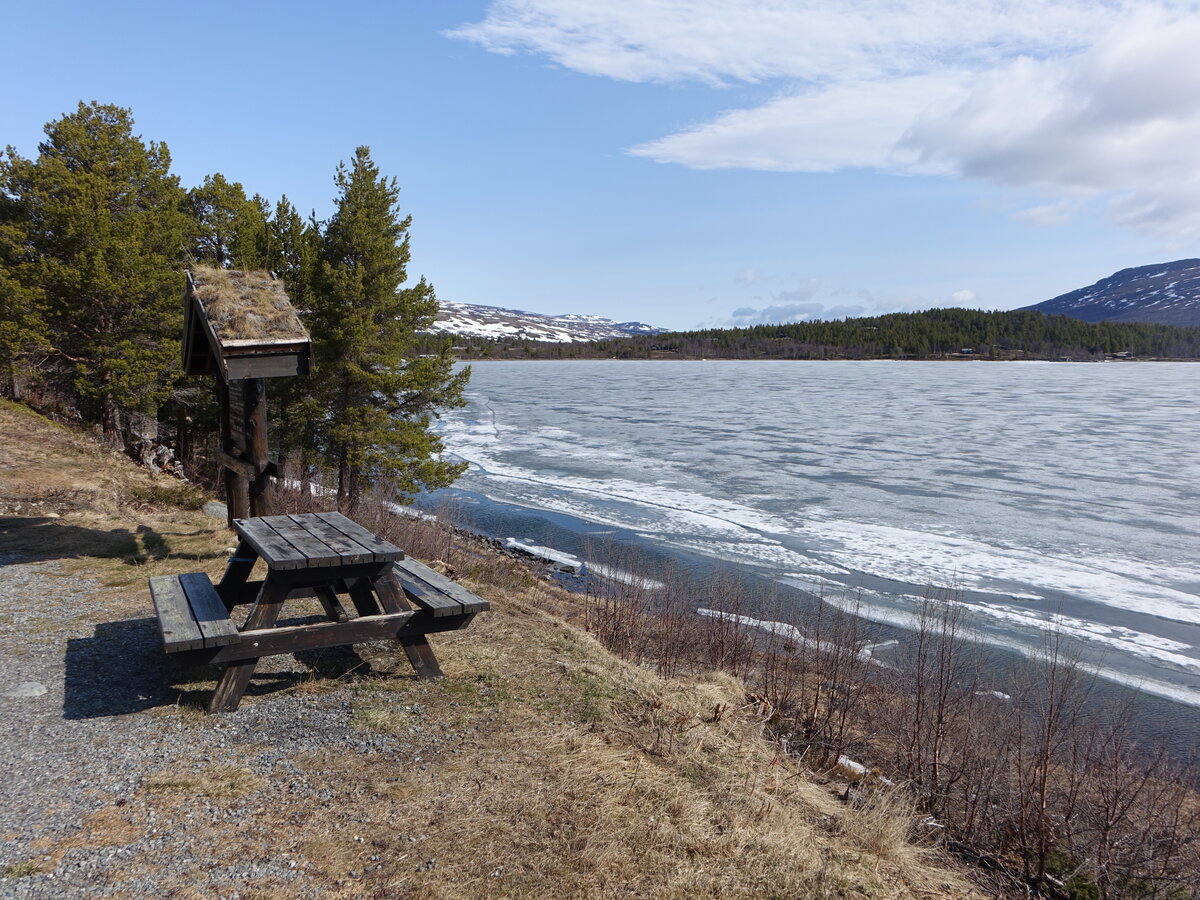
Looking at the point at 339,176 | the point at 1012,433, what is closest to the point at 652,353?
the point at 1012,433

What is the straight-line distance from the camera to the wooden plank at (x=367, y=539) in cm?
514

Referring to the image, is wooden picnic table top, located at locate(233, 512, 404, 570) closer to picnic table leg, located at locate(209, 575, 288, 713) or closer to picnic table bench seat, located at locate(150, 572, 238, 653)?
picnic table leg, located at locate(209, 575, 288, 713)

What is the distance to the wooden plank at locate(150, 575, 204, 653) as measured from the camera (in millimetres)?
4590

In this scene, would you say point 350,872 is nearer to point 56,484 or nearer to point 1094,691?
point 1094,691

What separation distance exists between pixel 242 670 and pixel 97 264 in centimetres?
1477

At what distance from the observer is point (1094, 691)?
10.1m

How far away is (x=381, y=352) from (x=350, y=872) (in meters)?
15.3

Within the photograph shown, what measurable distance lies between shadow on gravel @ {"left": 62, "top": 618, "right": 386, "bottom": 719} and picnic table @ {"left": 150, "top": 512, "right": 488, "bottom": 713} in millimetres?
250

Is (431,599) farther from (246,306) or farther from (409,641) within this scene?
(246,306)

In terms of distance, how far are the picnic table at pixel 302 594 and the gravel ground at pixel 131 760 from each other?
1.32 ft

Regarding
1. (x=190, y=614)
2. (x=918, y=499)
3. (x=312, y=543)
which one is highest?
(x=312, y=543)

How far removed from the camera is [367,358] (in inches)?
689

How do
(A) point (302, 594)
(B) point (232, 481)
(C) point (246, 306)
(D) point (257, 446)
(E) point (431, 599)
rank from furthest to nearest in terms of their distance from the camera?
(B) point (232, 481), (D) point (257, 446), (C) point (246, 306), (A) point (302, 594), (E) point (431, 599)

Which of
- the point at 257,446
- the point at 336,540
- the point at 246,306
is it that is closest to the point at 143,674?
the point at 336,540
